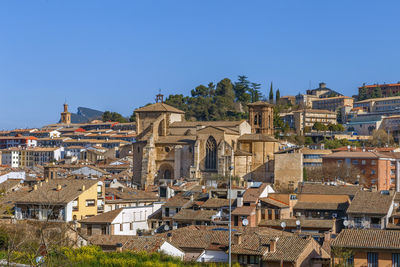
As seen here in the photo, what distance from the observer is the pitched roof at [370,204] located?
3572 cm

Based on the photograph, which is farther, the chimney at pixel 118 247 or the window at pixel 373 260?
the chimney at pixel 118 247

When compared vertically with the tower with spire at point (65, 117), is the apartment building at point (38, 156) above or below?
below

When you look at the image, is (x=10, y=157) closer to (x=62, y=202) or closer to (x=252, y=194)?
(x=62, y=202)

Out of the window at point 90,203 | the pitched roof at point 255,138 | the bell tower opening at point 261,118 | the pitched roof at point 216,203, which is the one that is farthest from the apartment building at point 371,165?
the window at point 90,203

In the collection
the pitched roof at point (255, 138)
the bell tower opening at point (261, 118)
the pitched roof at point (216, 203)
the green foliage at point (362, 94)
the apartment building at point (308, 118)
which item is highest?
the green foliage at point (362, 94)

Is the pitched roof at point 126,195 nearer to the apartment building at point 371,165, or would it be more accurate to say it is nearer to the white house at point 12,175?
the white house at point 12,175

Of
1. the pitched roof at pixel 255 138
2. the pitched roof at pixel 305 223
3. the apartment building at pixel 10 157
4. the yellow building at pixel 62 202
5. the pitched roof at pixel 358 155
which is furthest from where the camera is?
the apartment building at pixel 10 157

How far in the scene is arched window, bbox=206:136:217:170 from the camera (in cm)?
7344

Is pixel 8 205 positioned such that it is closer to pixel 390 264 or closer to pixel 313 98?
pixel 390 264

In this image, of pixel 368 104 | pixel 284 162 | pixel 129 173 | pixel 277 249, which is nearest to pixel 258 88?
pixel 368 104

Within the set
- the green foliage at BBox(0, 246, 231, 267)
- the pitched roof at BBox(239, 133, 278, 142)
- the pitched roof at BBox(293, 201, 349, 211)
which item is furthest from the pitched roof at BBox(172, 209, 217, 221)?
the pitched roof at BBox(239, 133, 278, 142)

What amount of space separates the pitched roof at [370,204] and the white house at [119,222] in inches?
449

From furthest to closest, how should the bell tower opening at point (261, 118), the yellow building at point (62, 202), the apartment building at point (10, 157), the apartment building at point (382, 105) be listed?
the apartment building at point (382, 105), the apartment building at point (10, 157), the bell tower opening at point (261, 118), the yellow building at point (62, 202)

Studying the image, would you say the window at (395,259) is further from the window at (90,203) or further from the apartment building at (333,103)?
the apartment building at (333,103)
